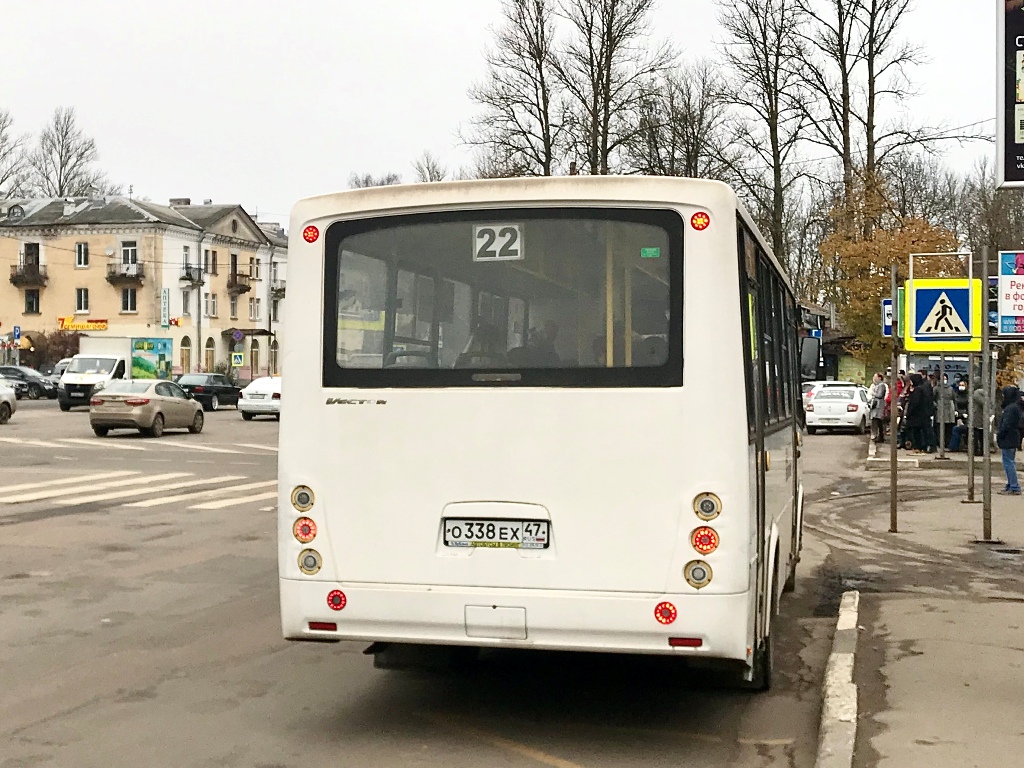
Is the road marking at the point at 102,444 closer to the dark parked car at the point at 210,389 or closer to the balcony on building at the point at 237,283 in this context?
the dark parked car at the point at 210,389

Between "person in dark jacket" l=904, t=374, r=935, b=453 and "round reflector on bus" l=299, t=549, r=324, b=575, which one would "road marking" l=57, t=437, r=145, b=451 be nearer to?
"person in dark jacket" l=904, t=374, r=935, b=453

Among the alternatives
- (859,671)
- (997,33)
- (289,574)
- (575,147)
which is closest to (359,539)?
(289,574)

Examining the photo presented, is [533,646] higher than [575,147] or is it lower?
lower

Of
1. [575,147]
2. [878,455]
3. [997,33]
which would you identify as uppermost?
→ [575,147]

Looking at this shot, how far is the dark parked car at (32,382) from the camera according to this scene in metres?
62.4

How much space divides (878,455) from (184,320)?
210ft

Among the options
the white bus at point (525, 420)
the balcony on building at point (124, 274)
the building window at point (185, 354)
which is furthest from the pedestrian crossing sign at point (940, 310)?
the building window at point (185, 354)

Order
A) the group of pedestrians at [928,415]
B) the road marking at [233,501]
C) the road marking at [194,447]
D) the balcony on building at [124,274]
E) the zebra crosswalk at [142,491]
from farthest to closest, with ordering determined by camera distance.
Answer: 1. the balcony on building at [124,274]
2. the group of pedestrians at [928,415]
3. the road marking at [194,447]
4. the zebra crosswalk at [142,491]
5. the road marking at [233,501]

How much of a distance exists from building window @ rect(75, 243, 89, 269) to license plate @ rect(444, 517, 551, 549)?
8358 centimetres

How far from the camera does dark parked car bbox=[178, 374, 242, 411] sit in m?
52.8

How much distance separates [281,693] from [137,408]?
90.2 ft

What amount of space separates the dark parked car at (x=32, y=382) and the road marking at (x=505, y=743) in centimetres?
5895

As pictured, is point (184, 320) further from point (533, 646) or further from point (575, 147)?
point (533, 646)

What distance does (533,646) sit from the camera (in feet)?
20.6
